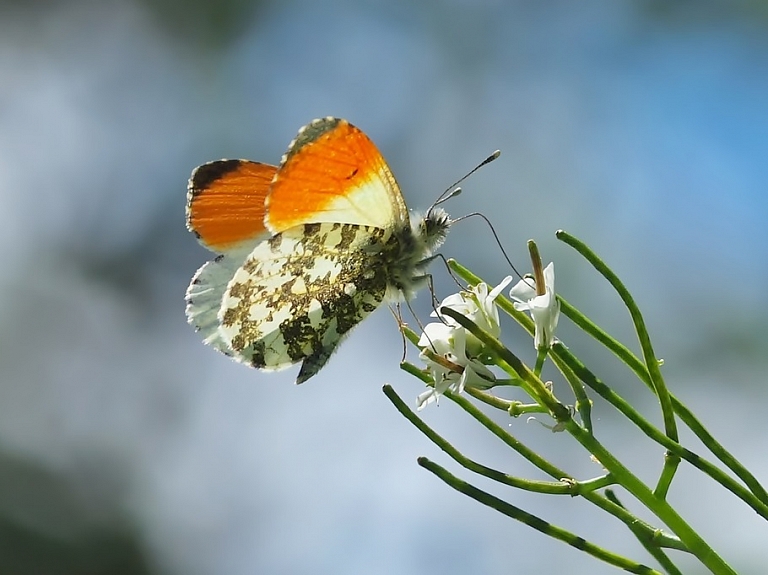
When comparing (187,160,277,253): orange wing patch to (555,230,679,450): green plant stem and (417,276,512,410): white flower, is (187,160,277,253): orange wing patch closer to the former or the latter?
(417,276,512,410): white flower

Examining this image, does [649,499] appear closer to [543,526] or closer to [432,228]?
[543,526]

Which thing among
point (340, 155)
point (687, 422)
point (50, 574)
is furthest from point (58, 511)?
point (687, 422)

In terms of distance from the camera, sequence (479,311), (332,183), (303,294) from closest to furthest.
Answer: (479,311) < (332,183) < (303,294)

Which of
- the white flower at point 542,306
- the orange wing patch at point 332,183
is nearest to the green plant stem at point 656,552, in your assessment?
the white flower at point 542,306


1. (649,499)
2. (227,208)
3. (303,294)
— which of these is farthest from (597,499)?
(227,208)

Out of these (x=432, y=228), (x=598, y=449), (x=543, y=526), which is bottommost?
(x=543, y=526)

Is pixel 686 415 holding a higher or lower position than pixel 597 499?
higher
